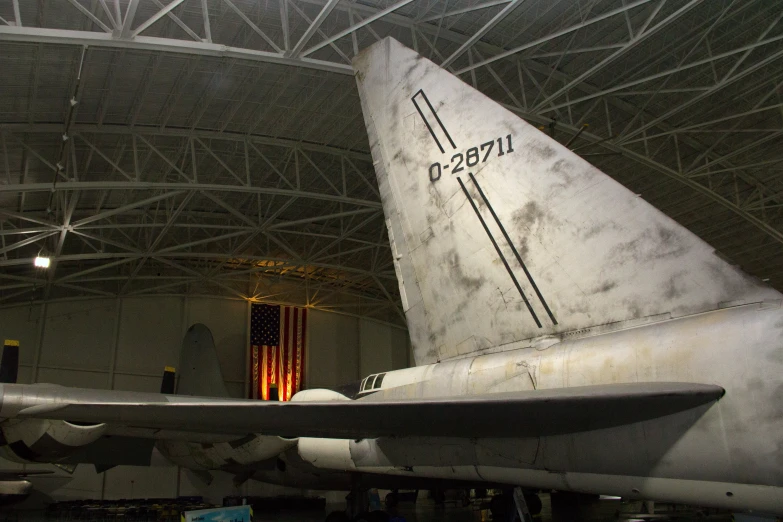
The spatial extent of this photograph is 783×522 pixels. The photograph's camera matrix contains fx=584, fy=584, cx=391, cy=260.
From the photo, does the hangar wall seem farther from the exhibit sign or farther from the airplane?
the airplane

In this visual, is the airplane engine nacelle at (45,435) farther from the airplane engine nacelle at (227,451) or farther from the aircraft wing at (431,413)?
the aircraft wing at (431,413)

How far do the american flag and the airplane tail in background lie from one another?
79.7 ft

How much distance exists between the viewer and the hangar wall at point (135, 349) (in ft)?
84.6

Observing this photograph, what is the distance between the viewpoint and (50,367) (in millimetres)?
25984

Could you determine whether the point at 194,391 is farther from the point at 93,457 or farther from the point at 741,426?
the point at 741,426

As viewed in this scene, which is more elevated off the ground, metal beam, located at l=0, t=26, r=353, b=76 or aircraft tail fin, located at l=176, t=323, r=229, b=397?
metal beam, located at l=0, t=26, r=353, b=76

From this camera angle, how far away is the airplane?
3.13 meters

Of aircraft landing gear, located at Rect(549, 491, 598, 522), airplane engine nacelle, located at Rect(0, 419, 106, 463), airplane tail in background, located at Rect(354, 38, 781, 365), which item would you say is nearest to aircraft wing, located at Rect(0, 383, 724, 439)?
airplane tail in background, located at Rect(354, 38, 781, 365)

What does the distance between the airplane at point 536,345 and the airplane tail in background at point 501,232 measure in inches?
0.5

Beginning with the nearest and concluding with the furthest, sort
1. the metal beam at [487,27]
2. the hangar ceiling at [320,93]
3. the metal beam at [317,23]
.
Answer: the metal beam at [317,23]
the metal beam at [487,27]
the hangar ceiling at [320,93]

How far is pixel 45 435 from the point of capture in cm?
1139

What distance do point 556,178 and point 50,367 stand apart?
27661 mm

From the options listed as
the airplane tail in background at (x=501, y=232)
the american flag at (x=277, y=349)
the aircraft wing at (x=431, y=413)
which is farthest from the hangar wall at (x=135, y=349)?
the airplane tail in background at (x=501, y=232)

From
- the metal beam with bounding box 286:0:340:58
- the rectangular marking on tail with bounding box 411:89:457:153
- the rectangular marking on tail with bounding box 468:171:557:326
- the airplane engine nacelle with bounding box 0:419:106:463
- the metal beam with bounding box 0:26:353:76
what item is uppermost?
the metal beam with bounding box 286:0:340:58
